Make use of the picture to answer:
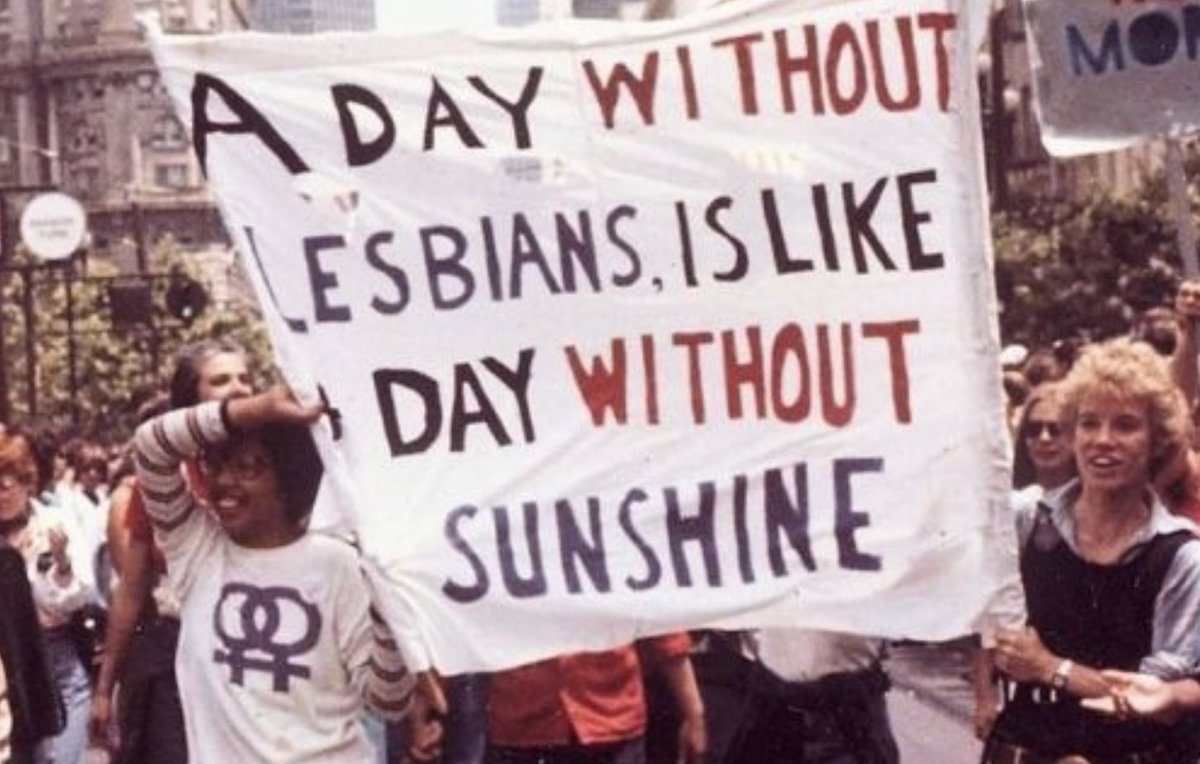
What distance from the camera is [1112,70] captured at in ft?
22.4

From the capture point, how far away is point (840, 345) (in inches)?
231

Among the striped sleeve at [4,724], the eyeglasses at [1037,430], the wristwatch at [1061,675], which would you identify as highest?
the eyeglasses at [1037,430]

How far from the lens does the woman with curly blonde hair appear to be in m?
5.97

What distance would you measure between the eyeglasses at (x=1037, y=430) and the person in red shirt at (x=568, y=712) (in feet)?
4.64

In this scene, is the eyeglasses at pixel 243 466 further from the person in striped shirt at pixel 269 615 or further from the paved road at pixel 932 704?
the paved road at pixel 932 704

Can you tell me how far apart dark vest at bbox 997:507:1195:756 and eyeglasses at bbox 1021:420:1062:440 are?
91.2 inches

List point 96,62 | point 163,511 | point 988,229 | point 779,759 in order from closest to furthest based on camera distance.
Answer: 1. point 988,229
2. point 163,511
3. point 779,759
4. point 96,62

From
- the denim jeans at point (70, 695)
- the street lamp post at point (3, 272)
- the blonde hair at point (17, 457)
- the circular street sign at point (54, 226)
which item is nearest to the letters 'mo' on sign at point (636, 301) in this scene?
the blonde hair at point (17, 457)

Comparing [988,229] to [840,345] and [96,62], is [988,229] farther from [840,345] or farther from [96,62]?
[96,62]

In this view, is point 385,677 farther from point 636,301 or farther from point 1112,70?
point 1112,70

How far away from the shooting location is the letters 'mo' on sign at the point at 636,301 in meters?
5.83

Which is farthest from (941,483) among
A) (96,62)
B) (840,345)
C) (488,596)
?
(96,62)

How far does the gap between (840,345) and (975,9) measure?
25.9 inches

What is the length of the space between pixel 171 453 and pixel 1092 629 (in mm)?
1784
